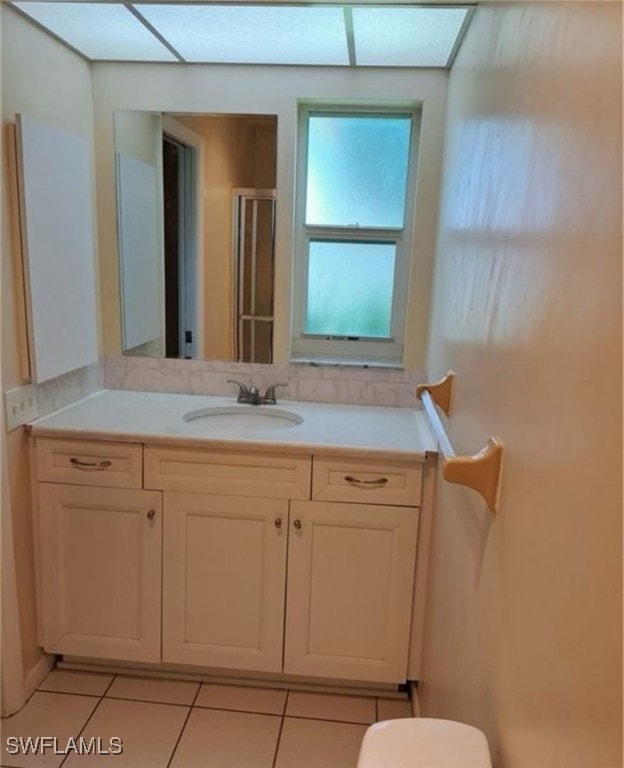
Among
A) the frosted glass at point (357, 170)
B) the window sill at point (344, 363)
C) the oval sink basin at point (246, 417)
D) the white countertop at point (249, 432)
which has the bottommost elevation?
the oval sink basin at point (246, 417)

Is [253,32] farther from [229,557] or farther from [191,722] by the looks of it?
[191,722]

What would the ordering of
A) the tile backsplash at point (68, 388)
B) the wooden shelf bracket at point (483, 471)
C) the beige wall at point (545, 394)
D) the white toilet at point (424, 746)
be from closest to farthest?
the beige wall at point (545, 394), the white toilet at point (424, 746), the wooden shelf bracket at point (483, 471), the tile backsplash at point (68, 388)

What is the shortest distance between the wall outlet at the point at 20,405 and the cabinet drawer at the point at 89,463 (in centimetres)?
10

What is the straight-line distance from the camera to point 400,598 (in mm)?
2020

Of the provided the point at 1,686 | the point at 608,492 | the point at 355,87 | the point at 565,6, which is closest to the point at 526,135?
the point at 565,6

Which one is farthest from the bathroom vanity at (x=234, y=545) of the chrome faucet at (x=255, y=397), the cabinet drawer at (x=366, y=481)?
the chrome faucet at (x=255, y=397)

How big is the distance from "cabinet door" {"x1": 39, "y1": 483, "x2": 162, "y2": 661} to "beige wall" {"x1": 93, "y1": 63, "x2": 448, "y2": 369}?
990 mm

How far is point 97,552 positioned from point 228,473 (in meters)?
0.54

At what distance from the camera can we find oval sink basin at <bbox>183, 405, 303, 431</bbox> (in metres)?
2.35

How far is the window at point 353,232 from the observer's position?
2.32 m

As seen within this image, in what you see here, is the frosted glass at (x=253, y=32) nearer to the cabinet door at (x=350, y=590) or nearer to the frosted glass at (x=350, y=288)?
the frosted glass at (x=350, y=288)

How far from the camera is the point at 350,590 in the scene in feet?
6.65

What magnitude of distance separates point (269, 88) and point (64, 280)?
3.41 ft

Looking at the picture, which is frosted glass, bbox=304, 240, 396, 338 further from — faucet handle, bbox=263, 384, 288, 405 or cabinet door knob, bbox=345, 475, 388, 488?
cabinet door knob, bbox=345, 475, 388, 488
